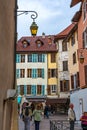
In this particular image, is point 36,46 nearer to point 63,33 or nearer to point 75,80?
point 63,33

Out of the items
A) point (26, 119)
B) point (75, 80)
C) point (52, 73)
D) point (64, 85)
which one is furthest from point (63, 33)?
point (26, 119)

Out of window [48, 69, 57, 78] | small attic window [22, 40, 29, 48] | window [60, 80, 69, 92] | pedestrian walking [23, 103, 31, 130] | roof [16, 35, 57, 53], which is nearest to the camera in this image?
pedestrian walking [23, 103, 31, 130]

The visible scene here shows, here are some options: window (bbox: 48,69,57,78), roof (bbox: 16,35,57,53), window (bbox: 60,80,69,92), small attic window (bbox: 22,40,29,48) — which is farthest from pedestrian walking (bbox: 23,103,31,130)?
small attic window (bbox: 22,40,29,48)

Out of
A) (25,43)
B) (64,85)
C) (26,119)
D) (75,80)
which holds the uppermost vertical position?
(25,43)

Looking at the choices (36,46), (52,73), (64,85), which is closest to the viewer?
(64,85)

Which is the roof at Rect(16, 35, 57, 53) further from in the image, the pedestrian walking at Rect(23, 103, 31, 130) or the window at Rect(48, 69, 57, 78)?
the pedestrian walking at Rect(23, 103, 31, 130)

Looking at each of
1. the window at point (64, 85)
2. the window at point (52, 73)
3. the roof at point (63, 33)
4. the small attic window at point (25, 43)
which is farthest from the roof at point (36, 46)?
the window at point (64, 85)

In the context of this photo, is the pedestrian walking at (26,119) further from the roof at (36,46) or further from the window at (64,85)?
the roof at (36,46)

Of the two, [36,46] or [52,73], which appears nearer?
[52,73]

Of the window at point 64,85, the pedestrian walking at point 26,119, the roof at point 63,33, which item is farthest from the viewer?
the roof at point 63,33

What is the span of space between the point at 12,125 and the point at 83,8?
23.8 metres

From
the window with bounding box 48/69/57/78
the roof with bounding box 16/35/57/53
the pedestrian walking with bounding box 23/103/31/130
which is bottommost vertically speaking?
the pedestrian walking with bounding box 23/103/31/130

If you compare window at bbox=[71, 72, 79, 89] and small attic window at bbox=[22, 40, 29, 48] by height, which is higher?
small attic window at bbox=[22, 40, 29, 48]

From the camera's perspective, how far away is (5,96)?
9406 millimetres
